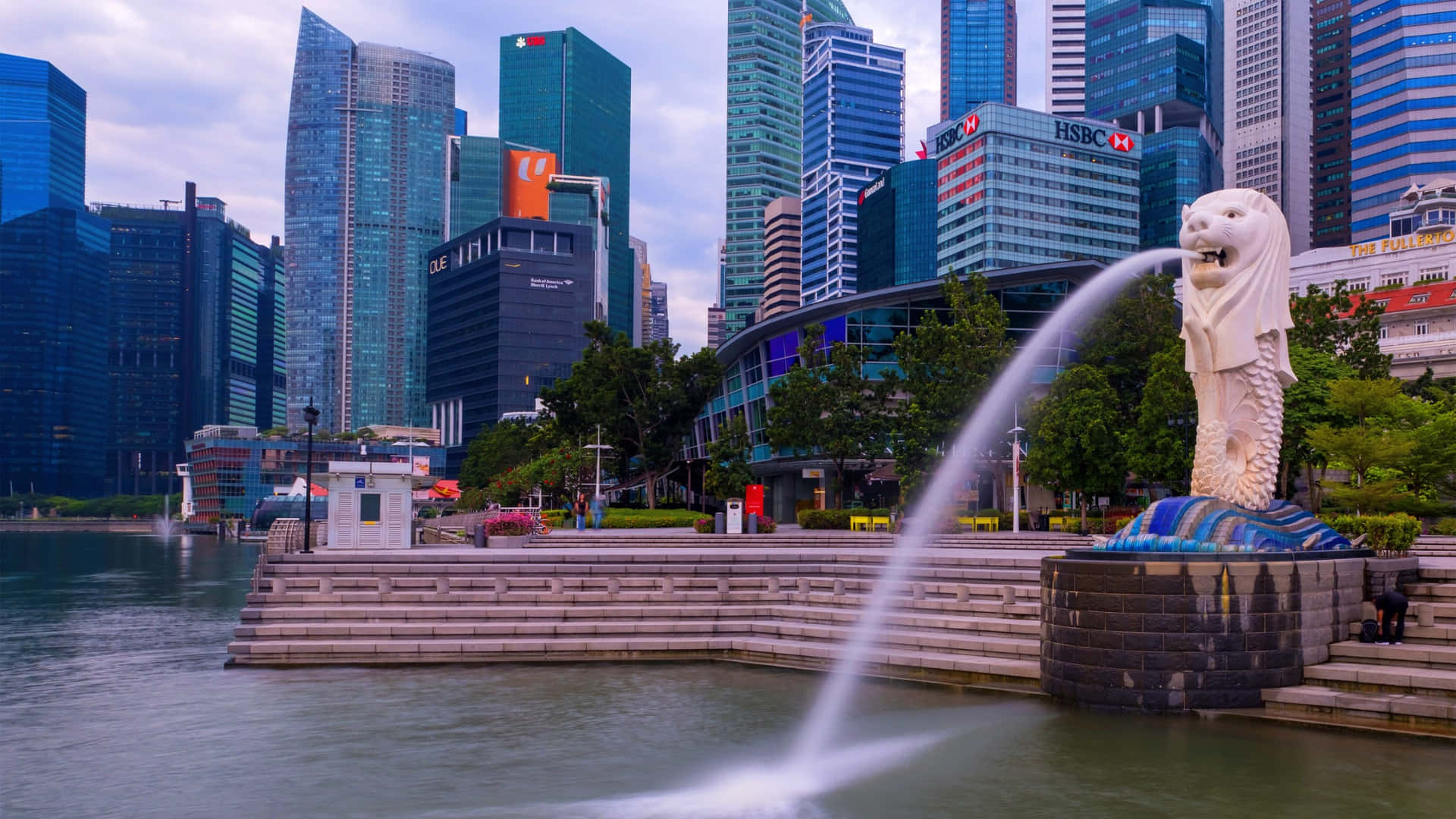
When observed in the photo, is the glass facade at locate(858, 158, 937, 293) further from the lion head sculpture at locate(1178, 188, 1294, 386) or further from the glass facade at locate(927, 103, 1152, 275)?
the lion head sculpture at locate(1178, 188, 1294, 386)

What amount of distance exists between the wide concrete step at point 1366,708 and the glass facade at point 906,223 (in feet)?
522

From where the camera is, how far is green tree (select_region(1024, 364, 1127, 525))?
137 feet

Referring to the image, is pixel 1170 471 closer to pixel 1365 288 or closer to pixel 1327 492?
pixel 1327 492

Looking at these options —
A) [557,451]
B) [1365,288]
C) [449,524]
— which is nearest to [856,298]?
[557,451]

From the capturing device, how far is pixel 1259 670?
17.7m

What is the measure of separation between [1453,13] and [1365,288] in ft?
196

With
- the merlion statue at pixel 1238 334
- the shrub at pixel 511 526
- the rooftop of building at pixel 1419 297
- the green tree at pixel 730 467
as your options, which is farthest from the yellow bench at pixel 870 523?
the rooftop of building at pixel 1419 297

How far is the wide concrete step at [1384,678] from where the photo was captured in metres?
16.6

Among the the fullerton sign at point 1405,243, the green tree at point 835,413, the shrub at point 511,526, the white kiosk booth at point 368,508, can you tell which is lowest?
the shrub at point 511,526

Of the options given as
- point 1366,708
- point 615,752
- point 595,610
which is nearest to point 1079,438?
point 595,610

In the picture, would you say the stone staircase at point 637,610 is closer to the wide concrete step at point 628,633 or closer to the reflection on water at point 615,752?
the wide concrete step at point 628,633

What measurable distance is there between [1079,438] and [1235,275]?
21818 millimetres

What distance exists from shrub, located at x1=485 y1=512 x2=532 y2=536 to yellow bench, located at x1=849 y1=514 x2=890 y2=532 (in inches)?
553

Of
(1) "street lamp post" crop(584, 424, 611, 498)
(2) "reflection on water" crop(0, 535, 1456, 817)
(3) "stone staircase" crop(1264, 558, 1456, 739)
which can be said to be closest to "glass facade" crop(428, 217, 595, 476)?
(1) "street lamp post" crop(584, 424, 611, 498)
